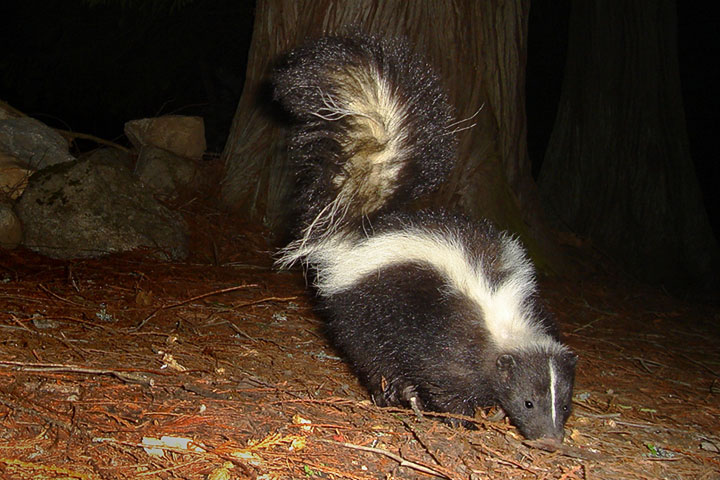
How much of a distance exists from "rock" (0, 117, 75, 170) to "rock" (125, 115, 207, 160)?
0.83 meters

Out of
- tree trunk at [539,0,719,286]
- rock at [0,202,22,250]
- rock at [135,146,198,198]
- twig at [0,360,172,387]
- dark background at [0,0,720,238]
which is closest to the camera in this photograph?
twig at [0,360,172,387]

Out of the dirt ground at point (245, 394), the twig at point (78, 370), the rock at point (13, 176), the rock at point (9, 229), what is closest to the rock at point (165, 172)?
the rock at point (13, 176)

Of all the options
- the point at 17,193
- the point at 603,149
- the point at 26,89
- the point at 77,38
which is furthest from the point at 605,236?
the point at 26,89

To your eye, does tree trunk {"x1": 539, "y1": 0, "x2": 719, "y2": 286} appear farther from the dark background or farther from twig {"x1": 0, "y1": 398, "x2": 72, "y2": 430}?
twig {"x1": 0, "y1": 398, "x2": 72, "y2": 430}

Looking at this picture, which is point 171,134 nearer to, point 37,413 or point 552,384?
point 37,413

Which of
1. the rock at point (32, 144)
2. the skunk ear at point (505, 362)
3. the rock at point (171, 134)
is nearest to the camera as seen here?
the skunk ear at point (505, 362)

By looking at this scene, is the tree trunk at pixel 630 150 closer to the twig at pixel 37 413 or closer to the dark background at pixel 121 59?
the dark background at pixel 121 59

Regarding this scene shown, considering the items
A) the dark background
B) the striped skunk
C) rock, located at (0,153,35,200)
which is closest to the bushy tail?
the striped skunk

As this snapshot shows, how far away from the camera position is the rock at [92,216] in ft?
16.4

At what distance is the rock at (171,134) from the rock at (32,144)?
830mm

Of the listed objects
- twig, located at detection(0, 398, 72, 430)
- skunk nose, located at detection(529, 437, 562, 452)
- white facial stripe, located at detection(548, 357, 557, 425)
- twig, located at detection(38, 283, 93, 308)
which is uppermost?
twig, located at detection(0, 398, 72, 430)

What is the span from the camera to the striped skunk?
3312 millimetres

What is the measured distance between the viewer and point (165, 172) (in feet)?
20.5

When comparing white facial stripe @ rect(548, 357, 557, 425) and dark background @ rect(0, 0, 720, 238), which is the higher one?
dark background @ rect(0, 0, 720, 238)
